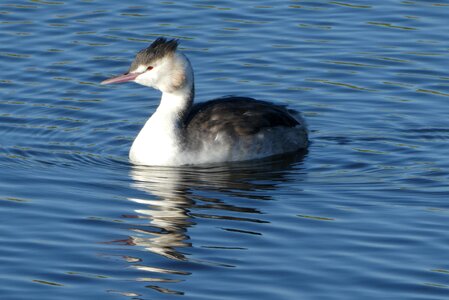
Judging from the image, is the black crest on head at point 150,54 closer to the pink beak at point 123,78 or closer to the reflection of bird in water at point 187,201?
the pink beak at point 123,78

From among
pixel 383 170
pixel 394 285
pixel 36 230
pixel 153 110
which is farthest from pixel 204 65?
pixel 394 285

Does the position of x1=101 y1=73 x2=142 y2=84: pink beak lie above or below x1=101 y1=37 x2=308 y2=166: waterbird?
above

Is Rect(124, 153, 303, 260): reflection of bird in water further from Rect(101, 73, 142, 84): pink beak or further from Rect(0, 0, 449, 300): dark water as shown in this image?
Rect(101, 73, 142, 84): pink beak

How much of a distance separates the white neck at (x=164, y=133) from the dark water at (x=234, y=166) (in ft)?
0.80

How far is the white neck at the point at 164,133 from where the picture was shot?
635 inches

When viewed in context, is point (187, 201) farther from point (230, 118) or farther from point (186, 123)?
point (230, 118)

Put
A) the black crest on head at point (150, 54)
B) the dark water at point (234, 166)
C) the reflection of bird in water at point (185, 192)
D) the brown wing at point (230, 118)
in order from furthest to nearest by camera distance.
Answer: the brown wing at point (230, 118), the black crest on head at point (150, 54), the reflection of bird in water at point (185, 192), the dark water at point (234, 166)

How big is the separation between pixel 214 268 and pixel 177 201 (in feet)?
7.40

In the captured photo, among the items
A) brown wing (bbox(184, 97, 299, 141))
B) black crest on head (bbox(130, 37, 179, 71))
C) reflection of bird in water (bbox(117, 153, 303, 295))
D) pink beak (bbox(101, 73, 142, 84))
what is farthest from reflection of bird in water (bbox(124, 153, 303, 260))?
black crest on head (bbox(130, 37, 179, 71))

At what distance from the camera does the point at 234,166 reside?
1627 cm

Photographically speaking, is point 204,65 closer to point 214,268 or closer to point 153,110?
point 153,110

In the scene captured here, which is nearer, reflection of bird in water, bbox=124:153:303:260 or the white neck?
reflection of bird in water, bbox=124:153:303:260

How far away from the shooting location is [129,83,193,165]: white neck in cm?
1614

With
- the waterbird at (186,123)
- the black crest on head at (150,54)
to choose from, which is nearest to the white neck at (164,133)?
the waterbird at (186,123)
